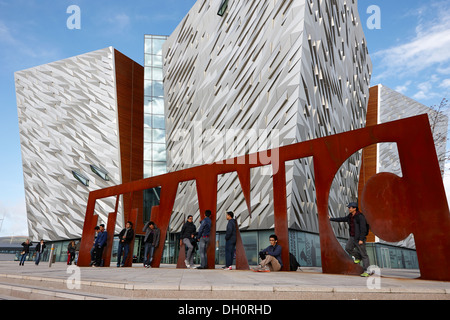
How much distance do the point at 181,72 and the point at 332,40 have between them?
10.9m

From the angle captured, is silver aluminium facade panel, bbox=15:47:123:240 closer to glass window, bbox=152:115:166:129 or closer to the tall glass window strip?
the tall glass window strip

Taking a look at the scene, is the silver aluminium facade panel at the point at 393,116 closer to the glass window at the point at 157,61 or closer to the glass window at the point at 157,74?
the glass window at the point at 157,74

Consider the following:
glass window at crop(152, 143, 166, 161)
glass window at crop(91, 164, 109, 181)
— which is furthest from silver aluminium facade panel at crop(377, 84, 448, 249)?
glass window at crop(91, 164, 109, 181)

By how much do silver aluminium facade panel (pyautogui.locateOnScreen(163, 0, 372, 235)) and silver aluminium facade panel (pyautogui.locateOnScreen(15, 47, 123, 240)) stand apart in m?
5.91

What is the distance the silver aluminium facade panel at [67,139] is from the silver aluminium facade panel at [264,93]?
5910 mm

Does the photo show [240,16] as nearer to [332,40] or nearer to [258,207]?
[332,40]

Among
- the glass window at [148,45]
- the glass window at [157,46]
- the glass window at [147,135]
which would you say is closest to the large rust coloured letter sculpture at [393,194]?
the glass window at [147,135]

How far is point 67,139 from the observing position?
2811 centimetres

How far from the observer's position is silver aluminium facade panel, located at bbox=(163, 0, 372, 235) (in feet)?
51.0

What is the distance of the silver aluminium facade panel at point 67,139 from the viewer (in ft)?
88.1

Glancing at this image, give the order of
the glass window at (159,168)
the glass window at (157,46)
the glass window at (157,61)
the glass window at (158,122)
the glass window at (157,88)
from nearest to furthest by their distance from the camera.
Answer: the glass window at (159,168), the glass window at (158,122), the glass window at (157,88), the glass window at (157,61), the glass window at (157,46)

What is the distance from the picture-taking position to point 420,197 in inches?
257

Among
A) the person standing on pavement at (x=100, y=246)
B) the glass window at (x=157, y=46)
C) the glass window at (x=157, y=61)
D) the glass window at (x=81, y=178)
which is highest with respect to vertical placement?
the glass window at (x=157, y=46)

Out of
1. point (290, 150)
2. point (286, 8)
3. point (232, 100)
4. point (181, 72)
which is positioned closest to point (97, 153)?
point (181, 72)
